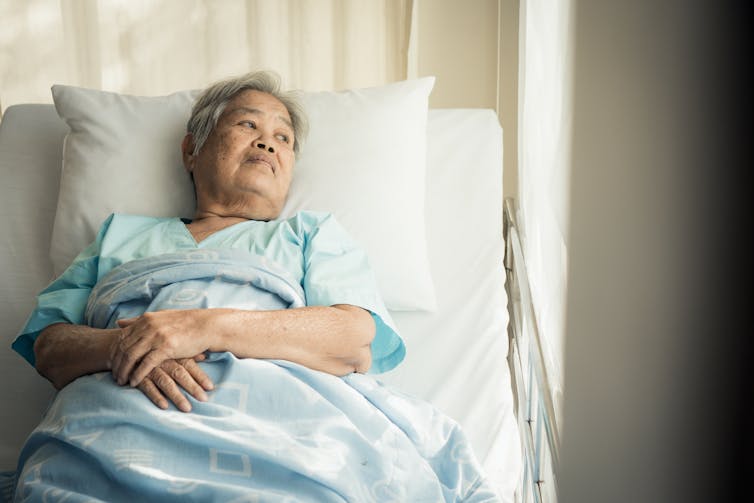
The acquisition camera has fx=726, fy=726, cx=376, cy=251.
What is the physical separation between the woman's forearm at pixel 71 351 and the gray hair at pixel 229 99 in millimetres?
579

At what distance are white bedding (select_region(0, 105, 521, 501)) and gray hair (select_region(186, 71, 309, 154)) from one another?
403 mm

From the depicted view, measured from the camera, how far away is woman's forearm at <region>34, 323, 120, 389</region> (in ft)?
4.34

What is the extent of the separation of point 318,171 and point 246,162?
0.21 meters

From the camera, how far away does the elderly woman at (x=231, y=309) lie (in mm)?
1270

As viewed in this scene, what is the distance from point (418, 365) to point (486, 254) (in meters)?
0.38

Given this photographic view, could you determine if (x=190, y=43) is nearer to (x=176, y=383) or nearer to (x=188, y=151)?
(x=188, y=151)

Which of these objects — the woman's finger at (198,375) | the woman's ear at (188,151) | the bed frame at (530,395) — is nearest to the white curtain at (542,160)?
the bed frame at (530,395)

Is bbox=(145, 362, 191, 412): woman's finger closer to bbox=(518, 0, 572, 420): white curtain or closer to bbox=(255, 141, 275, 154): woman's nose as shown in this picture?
bbox=(518, 0, 572, 420): white curtain

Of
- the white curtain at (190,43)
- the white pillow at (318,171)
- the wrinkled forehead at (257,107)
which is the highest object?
the white curtain at (190,43)

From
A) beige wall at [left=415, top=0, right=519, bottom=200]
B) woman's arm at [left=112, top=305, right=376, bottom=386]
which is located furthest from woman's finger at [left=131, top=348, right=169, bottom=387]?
beige wall at [left=415, top=0, right=519, bottom=200]

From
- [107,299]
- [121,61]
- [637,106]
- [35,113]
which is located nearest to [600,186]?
[637,106]

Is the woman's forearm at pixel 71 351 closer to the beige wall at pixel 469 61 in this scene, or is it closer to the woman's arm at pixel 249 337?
the woman's arm at pixel 249 337

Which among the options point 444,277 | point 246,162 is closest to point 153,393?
point 246,162

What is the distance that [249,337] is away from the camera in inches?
51.2
